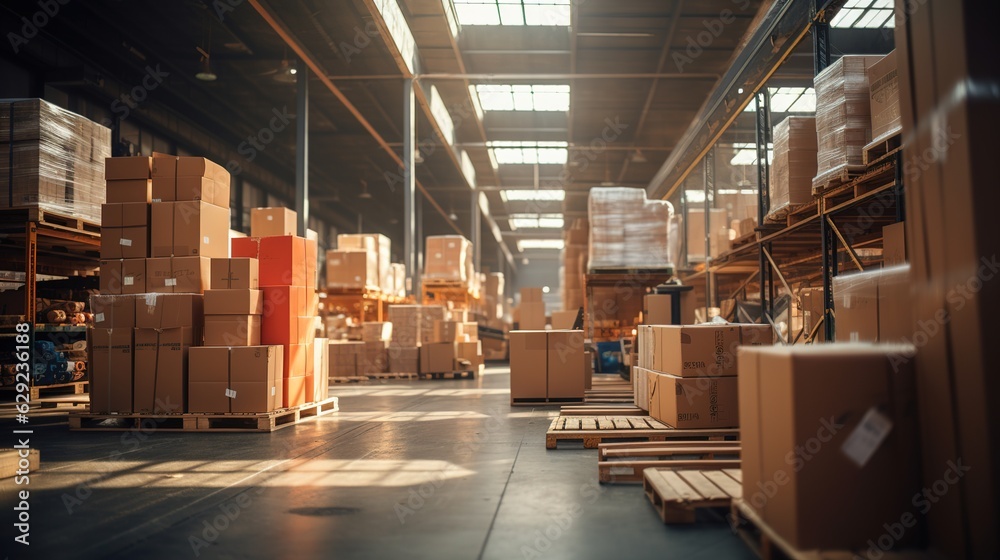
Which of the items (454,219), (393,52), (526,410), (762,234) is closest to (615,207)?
(762,234)

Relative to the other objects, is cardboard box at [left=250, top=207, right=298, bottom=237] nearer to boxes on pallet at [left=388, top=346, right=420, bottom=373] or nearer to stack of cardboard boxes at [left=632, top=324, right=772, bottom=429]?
boxes on pallet at [left=388, top=346, right=420, bottom=373]

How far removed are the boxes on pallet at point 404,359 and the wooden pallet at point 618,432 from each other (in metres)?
8.41

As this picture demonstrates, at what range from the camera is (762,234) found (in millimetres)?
9297

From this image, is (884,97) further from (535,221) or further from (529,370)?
(535,221)

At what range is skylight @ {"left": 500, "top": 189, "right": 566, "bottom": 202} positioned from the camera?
28.9 m

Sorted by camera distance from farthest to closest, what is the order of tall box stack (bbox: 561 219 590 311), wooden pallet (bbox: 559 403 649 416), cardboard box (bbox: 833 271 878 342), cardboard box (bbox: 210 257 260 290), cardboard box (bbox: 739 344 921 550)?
tall box stack (bbox: 561 219 590 311), cardboard box (bbox: 210 257 260 290), wooden pallet (bbox: 559 403 649 416), cardboard box (bbox: 833 271 878 342), cardboard box (bbox: 739 344 921 550)

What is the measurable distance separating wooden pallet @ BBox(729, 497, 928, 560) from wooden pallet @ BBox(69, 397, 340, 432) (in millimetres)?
4665

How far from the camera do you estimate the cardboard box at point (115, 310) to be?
6664mm

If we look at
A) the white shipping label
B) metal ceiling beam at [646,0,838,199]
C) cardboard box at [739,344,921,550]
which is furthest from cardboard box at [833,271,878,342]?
metal ceiling beam at [646,0,838,199]

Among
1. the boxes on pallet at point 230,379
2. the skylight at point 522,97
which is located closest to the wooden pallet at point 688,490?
the boxes on pallet at point 230,379

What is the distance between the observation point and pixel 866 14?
11680 millimetres

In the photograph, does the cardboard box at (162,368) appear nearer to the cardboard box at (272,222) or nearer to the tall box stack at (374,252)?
the cardboard box at (272,222)

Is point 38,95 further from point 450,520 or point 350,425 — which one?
point 450,520

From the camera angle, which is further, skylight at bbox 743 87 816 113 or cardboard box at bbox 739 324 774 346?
skylight at bbox 743 87 816 113
